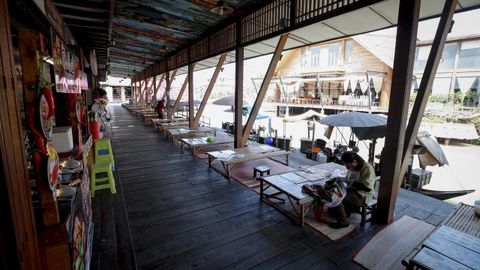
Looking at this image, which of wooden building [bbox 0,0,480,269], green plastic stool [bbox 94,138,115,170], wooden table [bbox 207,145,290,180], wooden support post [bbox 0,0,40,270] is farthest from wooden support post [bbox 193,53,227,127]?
wooden support post [bbox 0,0,40,270]

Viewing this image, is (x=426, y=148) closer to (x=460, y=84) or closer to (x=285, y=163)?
(x=285, y=163)

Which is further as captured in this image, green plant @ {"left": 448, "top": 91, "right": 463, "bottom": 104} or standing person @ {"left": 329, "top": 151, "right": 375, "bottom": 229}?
green plant @ {"left": 448, "top": 91, "right": 463, "bottom": 104}

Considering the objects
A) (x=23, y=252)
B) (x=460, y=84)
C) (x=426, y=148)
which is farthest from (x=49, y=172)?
(x=460, y=84)

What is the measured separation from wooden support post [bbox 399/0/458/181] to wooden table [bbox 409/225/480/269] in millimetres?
1360

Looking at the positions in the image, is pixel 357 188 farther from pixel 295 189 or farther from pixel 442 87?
pixel 442 87

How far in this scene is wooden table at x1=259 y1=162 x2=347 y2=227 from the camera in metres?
3.73

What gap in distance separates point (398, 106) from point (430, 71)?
1.95 ft

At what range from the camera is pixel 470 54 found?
13.8 meters

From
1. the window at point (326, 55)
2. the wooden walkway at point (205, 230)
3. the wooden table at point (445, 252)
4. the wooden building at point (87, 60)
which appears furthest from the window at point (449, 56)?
the wooden table at point (445, 252)

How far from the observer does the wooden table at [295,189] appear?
12.2ft

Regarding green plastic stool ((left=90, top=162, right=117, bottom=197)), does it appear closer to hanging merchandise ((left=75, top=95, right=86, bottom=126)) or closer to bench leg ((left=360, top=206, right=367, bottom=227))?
hanging merchandise ((left=75, top=95, right=86, bottom=126))

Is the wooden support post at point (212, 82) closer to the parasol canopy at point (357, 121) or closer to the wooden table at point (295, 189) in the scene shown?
the parasol canopy at point (357, 121)

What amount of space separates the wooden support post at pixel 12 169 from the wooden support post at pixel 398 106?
3930 mm

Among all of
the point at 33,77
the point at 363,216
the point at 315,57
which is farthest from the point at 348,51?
the point at 33,77
